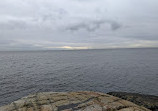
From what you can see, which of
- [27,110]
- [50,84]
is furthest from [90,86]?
[27,110]

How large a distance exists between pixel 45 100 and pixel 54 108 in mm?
2378

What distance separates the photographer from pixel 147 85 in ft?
129

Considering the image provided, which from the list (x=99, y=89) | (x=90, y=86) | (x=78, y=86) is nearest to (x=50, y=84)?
(x=78, y=86)

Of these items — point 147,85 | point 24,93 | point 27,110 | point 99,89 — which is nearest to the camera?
point 27,110

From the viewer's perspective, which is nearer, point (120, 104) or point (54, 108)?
point (54, 108)

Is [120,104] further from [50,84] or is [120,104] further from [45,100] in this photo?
[50,84]

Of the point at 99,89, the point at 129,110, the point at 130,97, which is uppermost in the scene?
the point at 129,110

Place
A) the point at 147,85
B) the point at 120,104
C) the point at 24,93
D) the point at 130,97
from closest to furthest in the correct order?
the point at 120,104
the point at 130,97
the point at 24,93
the point at 147,85

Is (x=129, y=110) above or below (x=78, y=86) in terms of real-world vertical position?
above

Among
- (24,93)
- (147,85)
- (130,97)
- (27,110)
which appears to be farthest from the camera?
(147,85)

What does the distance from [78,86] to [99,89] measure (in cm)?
633

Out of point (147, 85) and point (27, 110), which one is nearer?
point (27, 110)

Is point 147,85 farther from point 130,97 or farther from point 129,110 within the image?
point 129,110

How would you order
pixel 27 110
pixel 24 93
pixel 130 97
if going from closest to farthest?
pixel 27 110 < pixel 130 97 < pixel 24 93
